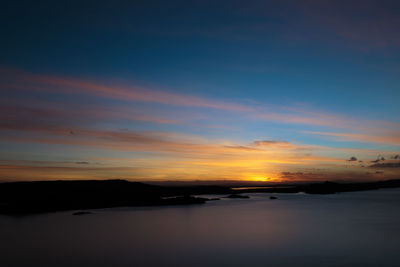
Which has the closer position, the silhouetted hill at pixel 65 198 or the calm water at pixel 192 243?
the calm water at pixel 192 243

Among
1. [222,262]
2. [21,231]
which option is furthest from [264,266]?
[21,231]

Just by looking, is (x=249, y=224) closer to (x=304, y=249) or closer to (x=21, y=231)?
(x=304, y=249)

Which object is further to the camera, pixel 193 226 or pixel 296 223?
pixel 296 223

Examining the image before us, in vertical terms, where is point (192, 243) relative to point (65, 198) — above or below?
below

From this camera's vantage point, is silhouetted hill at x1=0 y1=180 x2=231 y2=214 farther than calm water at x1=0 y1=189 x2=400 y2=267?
Yes

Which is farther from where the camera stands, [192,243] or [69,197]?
[69,197]

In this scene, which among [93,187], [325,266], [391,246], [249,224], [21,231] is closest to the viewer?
[325,266]

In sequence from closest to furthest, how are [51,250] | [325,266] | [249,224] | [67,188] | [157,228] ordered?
[325,266] < [51,250] < [157,228] < [249,224] < [67,188]

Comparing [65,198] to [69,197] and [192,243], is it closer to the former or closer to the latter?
[69,197]

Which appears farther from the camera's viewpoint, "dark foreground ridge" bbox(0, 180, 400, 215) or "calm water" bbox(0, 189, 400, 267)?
"dark foreground ridge" bbox(0, 180, 400, 215)

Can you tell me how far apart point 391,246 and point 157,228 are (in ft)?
73.8

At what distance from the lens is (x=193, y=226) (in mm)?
35469

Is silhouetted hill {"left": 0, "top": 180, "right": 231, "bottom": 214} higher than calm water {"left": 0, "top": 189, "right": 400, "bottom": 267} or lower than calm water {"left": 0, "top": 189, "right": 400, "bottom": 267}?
higher

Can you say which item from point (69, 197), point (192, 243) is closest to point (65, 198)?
point (69, 197)
